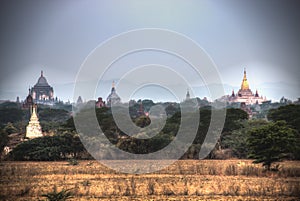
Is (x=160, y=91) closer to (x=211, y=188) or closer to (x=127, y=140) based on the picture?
(x=127, y=140)

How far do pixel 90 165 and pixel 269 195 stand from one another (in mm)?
14027

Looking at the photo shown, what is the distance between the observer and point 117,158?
123 feet

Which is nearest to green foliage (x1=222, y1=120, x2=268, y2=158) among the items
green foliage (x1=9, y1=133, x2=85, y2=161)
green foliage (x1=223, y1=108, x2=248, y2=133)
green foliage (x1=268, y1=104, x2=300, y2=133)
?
green foliage (x1=223, y1=108, x2=248, y2=133)

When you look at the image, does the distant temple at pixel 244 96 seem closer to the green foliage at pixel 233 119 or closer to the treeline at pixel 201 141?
the green foliage at pixel 233 119

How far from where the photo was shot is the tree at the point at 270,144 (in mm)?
28719

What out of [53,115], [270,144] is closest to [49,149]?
[270,144]

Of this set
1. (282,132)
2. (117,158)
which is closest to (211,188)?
(282,132)

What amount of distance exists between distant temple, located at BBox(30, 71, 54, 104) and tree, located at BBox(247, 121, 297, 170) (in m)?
143

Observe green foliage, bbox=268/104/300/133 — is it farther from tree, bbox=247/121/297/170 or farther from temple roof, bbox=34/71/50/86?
temple roof, bbox=34/71/50/86

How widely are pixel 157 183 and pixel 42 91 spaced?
15095cm

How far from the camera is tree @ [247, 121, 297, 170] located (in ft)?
94.2

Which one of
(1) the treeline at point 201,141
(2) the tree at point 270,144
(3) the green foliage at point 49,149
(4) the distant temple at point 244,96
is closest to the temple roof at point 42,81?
(4) the distant temple at point 244,96

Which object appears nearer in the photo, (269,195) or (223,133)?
(269,195)

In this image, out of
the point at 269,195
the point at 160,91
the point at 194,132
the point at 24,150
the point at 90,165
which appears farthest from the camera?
the point at 160,91
